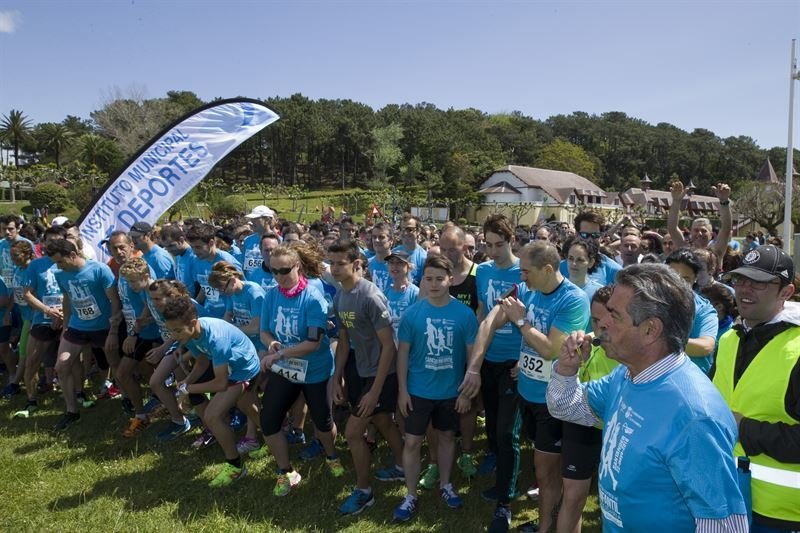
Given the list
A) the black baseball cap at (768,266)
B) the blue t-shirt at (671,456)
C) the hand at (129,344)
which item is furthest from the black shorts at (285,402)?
the black baseball cap at (768,266)

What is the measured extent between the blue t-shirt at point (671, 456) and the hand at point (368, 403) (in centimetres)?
249

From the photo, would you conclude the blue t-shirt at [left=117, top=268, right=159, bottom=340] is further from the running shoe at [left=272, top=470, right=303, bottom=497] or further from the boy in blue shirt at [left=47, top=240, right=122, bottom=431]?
the running shoe at [left=272, top=470, right=303, bottom=497]

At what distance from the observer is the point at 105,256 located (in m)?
7.63

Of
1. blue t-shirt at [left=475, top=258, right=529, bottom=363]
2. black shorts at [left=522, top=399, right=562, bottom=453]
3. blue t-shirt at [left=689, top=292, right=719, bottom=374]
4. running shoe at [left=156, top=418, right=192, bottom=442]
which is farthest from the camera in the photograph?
running shoe at [left=156, top=418, right=192, bottom=442]

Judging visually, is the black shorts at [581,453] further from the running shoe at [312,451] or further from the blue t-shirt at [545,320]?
the running shoe at [312,451]

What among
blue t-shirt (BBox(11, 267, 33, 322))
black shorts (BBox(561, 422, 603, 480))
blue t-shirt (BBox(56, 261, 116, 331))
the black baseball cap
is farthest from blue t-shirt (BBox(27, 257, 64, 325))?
the black baseball cap

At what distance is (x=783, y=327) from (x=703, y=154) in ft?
445

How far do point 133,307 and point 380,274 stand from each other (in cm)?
294

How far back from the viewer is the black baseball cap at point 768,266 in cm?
243

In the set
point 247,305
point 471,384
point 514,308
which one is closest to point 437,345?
point 471,384

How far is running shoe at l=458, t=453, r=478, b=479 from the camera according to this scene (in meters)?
4.85

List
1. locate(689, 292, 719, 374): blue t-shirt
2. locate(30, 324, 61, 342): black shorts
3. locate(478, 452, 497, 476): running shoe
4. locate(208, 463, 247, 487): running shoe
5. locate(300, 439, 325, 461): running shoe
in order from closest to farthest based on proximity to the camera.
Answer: locate(689, 292, 719, 374): blue t-shirt, locate(208, 463, 247, 487): running shoe, locate(478, 452, 497, 476): running shoe, locate(300, 439, 325, 461): running shoe, locate(30, 324, 61, 342): black shorts

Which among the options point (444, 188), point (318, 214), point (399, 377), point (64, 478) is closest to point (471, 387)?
point (399, 377)

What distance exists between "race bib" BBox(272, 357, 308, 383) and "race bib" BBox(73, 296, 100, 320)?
307 centimetres
